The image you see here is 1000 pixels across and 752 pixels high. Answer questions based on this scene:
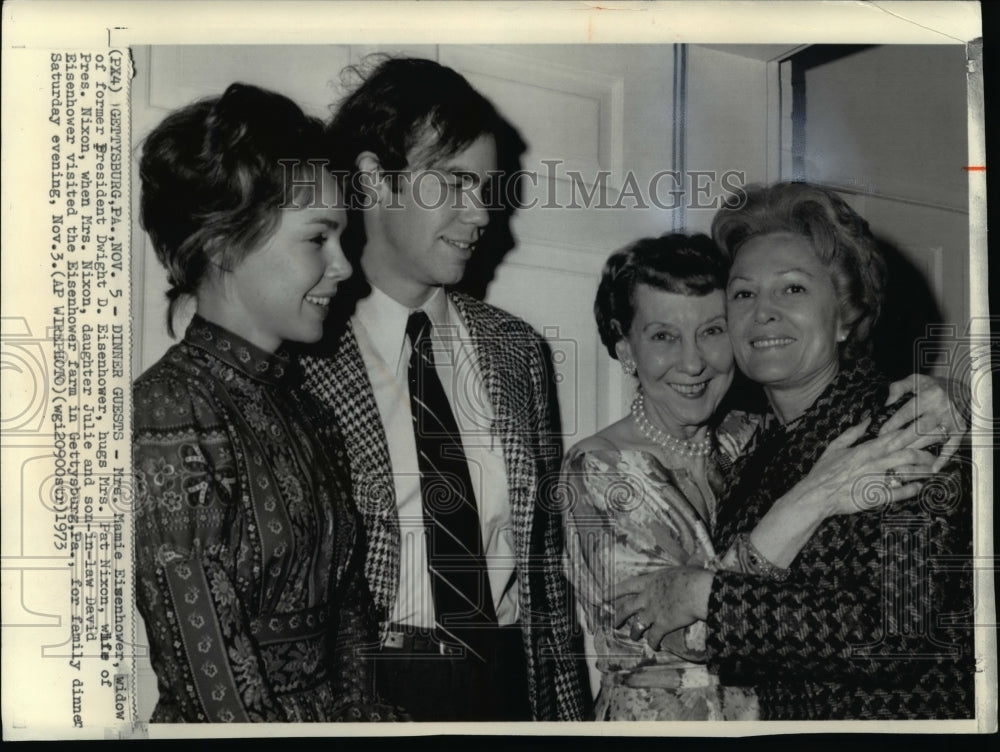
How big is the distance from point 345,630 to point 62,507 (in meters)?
0.44

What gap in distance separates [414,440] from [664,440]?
1.16ft

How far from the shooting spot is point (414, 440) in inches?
61.7

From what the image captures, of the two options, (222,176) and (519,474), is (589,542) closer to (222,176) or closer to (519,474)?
(519,474)

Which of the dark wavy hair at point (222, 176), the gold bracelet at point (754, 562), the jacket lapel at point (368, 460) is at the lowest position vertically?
the gold bracelet at point (754, 562)

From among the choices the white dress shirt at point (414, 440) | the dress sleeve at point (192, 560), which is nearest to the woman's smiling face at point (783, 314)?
the white dress shirt at point (414, 440)

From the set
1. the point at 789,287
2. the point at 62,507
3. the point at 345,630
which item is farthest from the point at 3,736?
the point at 789,287

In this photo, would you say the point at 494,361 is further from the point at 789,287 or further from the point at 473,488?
the point at 789,287

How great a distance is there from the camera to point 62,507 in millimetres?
1578

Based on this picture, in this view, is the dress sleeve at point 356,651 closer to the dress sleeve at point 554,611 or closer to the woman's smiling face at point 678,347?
the dress sleeve at point 554,611

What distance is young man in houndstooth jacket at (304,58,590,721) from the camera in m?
1.56

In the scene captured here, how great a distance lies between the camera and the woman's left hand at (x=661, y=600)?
155cm

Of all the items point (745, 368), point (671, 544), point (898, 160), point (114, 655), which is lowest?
point (114, 655)

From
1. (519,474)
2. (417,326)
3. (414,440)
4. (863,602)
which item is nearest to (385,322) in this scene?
(417,326)

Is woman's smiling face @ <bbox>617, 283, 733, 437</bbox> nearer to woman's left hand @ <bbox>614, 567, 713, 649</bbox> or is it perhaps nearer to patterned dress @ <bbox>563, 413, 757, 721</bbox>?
patterned dress @ <bbox>563, 413, 757, 721</bbox>
